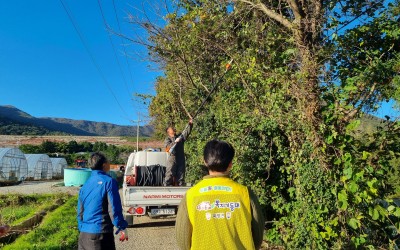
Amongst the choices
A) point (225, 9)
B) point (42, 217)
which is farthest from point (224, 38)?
point (42, 217)

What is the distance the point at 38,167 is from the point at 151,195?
1393 inches

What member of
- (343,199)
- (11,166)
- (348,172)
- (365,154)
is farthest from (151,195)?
(11,166)

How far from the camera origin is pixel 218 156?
8.55 ft

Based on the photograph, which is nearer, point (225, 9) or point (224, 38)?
point (225, 9)

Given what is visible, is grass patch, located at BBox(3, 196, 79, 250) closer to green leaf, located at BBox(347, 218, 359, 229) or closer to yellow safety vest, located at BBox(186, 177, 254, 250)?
green leaf, located at BBox(347, 218, 359, 229)

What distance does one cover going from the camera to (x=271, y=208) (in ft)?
26.6

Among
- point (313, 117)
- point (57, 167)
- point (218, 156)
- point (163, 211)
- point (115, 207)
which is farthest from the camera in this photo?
point (57, 167)

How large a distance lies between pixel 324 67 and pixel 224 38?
455cm

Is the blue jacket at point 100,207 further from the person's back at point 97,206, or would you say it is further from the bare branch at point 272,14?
the bare branch at point 272,14

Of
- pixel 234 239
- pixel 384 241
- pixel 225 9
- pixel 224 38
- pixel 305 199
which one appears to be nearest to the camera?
pixel 234 239

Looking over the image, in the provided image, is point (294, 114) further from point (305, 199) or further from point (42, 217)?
point (42, 217)

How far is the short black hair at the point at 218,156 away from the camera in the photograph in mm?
2598

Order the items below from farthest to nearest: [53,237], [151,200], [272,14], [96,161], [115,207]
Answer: [151,200]
[53,237]
[272,14]
[96,161]
[115,207]

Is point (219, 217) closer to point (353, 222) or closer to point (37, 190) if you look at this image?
point (353, 222)
